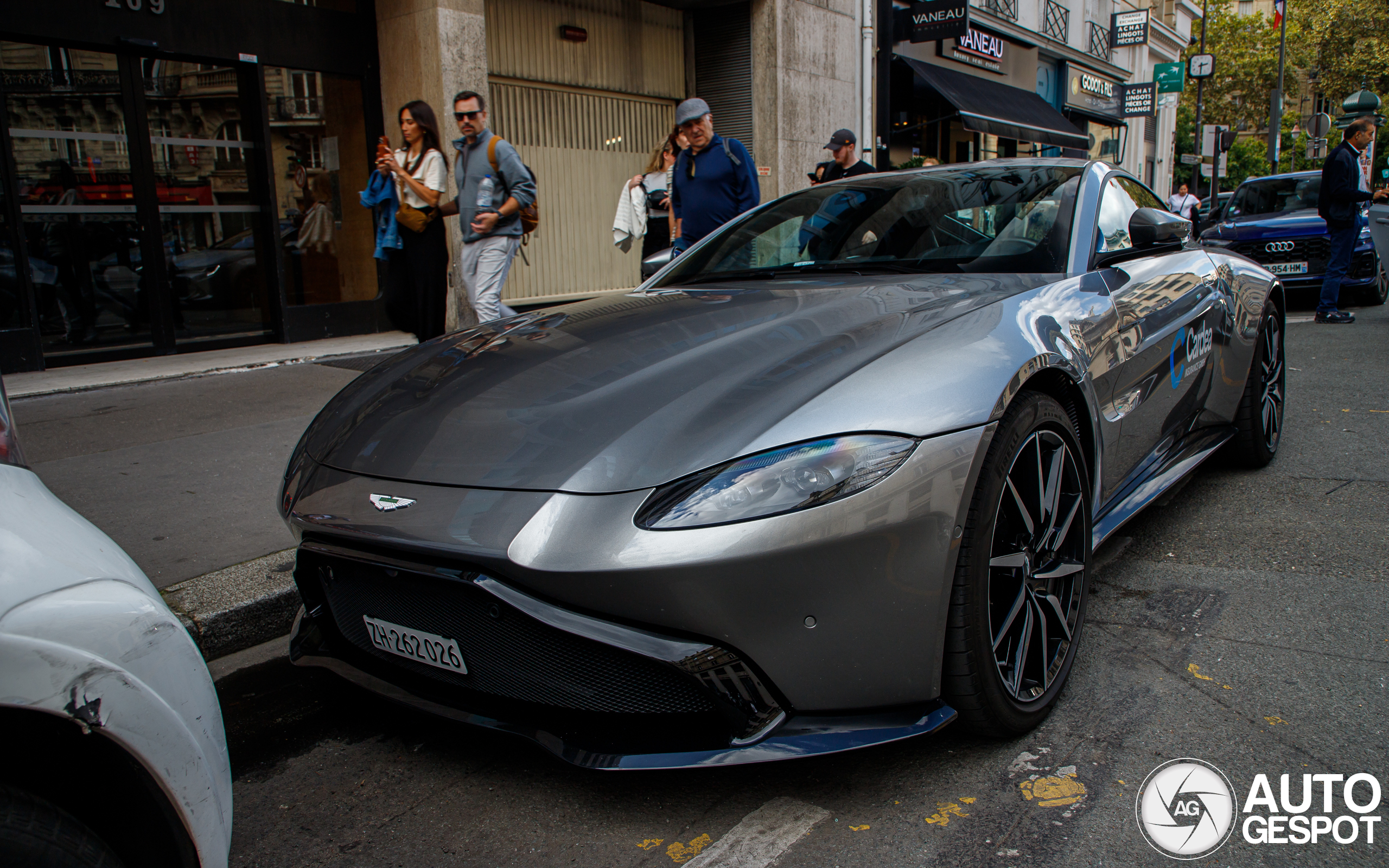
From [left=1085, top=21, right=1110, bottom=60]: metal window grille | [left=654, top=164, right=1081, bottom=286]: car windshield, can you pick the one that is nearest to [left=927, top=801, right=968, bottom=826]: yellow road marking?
[left=654, top=164, right=1081, bottom=286]: car windshield

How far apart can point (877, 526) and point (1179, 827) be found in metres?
0.84

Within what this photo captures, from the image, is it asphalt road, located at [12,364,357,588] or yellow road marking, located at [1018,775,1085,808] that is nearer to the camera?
yellow road marking, located at [1018,775,1085,808]

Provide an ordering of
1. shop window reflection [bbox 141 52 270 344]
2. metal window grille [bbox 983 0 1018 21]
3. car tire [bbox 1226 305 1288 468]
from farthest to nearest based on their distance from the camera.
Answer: metal window grille [bbox 983 0 1018 21]
shop window reflection [bbox 141 52 270 344]
car tire [bbox 1226 305 1288 468]

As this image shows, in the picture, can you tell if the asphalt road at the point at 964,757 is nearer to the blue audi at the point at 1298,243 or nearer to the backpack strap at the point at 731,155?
the backpack strap at the point at 731,155

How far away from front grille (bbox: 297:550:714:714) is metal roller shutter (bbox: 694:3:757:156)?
1099 centimetres

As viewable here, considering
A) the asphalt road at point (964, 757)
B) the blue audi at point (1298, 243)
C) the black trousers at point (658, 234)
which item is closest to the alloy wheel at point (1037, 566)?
the asphalt road at point (964, 757)

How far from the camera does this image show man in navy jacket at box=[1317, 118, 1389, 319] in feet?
30.3

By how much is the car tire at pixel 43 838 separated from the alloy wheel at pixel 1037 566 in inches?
63.0

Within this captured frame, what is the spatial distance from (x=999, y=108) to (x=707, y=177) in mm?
13359

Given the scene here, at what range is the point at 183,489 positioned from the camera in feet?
14.0

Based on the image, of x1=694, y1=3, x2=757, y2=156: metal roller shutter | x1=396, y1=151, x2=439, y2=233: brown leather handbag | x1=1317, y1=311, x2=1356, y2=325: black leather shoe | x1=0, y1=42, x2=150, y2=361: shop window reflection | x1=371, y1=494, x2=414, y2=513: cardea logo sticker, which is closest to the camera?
x1=371, y1=494, x2=414, y2=513: cardea logo sticker

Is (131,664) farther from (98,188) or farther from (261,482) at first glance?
(98,188)

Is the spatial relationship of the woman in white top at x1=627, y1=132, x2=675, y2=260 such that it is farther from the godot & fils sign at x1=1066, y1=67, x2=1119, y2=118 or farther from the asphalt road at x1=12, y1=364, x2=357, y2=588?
the godot & fils sign at x1=1066, y1=67, x2=1119, y2=118

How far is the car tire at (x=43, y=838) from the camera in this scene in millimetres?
1120
